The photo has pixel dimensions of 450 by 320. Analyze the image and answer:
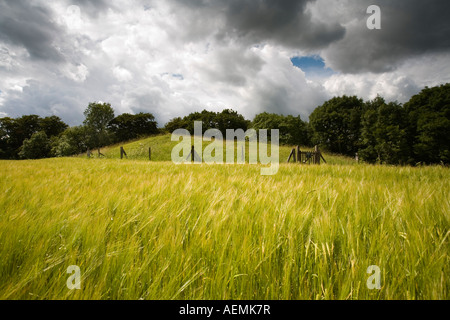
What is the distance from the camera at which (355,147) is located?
4309 centimetres

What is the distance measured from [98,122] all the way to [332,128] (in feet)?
208

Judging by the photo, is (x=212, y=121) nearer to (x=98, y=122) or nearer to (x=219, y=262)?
(x=98, y=122)

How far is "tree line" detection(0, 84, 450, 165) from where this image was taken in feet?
103

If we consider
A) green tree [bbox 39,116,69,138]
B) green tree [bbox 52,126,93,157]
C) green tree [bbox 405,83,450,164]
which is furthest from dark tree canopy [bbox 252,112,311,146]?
green tree [bbox 39,116,69,138]

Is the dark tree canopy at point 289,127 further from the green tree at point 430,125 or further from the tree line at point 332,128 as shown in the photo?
the green tree at point 430,125

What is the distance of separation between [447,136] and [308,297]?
4545 centimetres

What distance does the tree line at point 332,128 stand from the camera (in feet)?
103

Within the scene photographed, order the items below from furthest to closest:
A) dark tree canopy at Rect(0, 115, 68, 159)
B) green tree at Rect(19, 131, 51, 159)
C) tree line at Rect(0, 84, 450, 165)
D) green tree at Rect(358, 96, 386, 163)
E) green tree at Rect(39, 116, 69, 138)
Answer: green tree at Rect(39, 116, 69, 138) → dark tree canopy at Rect(0, 115, 68, 159) → green tree at Rect(19, 131, 51, 159) → green tree at Rect(358, 96, 386, 163) → tree line at Rect(0, 84, 450, 165)

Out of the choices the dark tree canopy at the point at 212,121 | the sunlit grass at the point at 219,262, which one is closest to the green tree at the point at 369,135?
the dark tree canopy at the point at 212,121

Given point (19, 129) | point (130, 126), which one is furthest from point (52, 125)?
point (130, 126)

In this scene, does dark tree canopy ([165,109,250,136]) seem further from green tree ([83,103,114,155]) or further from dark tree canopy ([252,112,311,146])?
green tree ([83,103,114,155])

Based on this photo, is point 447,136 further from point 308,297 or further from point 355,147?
point 308,297

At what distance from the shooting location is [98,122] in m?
52.1

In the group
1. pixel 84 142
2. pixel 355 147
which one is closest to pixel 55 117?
pixel 84 142
